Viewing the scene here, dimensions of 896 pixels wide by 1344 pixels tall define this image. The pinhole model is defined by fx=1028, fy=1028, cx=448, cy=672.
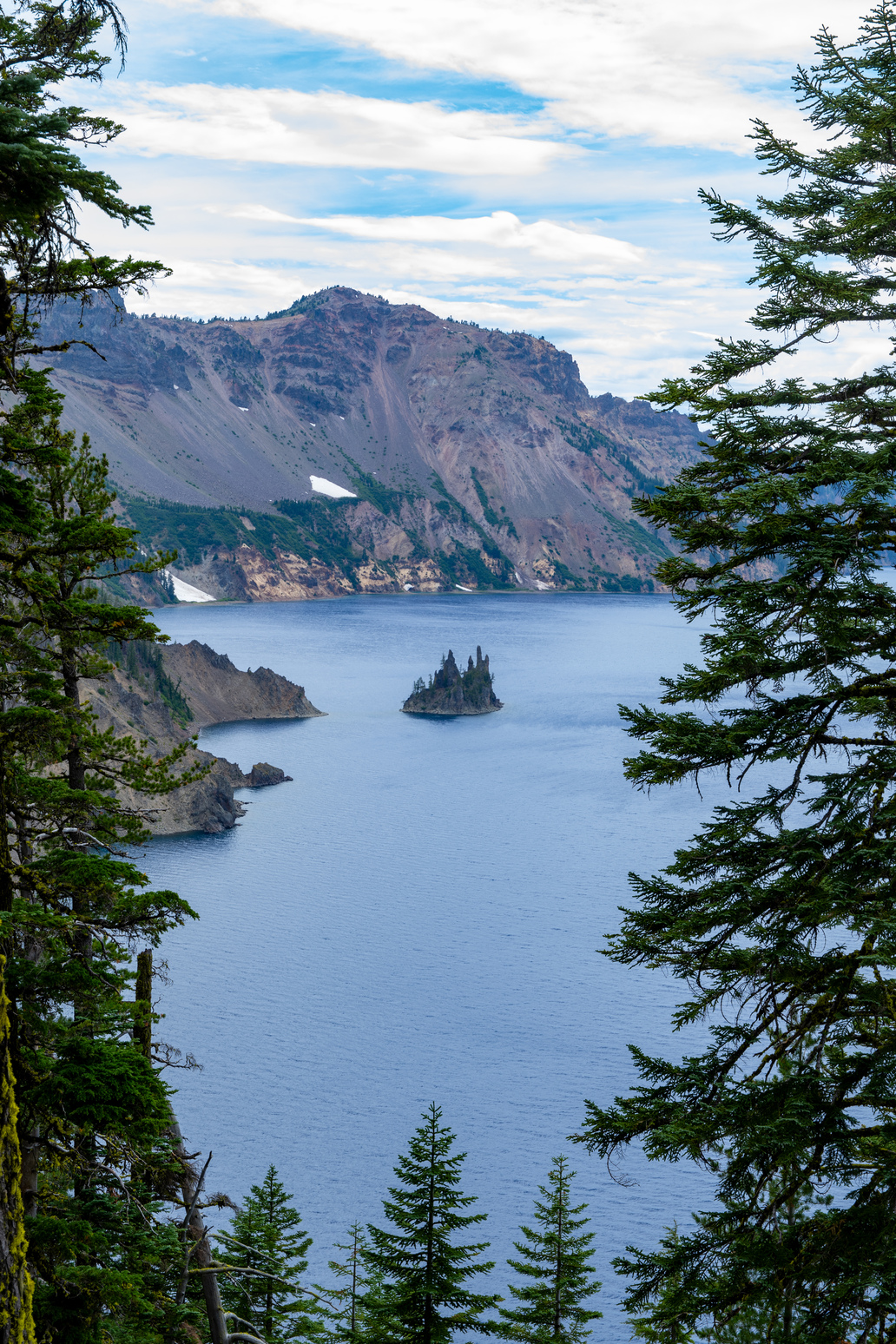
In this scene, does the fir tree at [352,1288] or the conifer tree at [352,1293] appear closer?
the conifer tree at [352,1293]

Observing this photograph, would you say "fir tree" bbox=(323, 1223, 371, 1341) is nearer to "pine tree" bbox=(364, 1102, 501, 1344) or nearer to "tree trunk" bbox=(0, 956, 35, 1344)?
"pine tree" bbox=(364, 1102, 501, 1344)

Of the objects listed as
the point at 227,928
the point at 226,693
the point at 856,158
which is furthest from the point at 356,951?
the point at 226,693

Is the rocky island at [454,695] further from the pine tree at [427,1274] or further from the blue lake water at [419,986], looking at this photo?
the pine tree at [427,1274]

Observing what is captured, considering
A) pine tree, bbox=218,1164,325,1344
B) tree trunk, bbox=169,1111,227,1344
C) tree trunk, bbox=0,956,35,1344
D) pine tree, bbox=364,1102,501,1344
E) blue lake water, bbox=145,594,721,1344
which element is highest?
tree trunk, bbox=0,956,35,1344

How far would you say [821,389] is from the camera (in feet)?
42.5

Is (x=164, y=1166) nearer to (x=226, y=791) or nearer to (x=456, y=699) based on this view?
(x=226, y=791)

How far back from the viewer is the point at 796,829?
11773mm

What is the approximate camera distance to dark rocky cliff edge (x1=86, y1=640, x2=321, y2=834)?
107 meters

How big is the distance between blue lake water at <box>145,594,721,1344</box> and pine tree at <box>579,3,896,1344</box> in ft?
110

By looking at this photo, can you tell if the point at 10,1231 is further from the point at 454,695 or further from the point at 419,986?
the point at 454,695

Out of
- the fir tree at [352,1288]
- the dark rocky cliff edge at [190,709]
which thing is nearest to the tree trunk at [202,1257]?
the fir tree at [352,1288]

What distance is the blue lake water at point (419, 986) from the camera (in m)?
47.5

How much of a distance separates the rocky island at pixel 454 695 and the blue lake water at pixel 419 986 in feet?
135

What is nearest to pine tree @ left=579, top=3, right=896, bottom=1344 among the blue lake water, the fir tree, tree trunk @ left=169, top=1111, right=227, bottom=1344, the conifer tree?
tree trunk @ left=169, top=1111, right=227, bottom=1344
